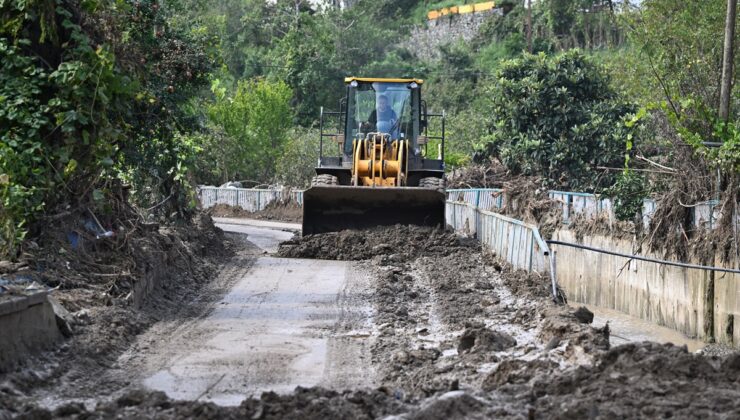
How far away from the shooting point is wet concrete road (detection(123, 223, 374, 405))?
34.3 ft

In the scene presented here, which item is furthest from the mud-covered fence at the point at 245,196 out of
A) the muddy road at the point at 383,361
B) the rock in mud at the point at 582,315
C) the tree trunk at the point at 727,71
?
the rock in mud at the point at 582,315

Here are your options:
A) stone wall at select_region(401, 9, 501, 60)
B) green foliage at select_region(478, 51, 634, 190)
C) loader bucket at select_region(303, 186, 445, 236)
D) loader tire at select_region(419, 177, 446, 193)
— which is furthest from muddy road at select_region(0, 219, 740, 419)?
stone wall at select_region(401, 9, 501, 60)

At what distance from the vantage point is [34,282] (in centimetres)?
1273

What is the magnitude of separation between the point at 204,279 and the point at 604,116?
71.9 ft

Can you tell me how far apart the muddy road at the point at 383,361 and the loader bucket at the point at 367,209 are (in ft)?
11.8

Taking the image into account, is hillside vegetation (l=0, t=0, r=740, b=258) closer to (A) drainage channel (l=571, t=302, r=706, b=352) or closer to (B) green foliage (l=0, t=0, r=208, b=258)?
(B) green foliage (l=0, t=0, r=208, b=258)

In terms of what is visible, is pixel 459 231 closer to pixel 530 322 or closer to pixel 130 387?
pixel 530 322

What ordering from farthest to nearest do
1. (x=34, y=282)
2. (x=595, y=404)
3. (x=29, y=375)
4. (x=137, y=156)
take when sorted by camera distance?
(x=137, y=156) < (x=34, y=282) < (x=29, y=375) < (x=595, y=404)

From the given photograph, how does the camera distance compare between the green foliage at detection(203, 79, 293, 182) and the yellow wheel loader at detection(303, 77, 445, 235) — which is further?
the green foliage at detection(203, 79, 293, 182)

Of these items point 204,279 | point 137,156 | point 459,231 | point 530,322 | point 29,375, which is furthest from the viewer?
point 459,231

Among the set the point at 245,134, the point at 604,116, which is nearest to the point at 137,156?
the point at 604,116

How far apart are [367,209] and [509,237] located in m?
4.16

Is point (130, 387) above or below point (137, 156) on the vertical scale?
below

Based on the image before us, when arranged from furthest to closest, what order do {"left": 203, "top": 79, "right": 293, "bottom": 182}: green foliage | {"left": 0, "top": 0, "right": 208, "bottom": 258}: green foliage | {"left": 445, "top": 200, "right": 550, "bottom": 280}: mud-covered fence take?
{"left": 203, "top": 79, "right": 293, "bottom": 182}: green foliage
{"left": 445, "top": 200, "right": 550, "bottom": 280}: mud-covered fence
{"left": 0, "top": 0, "right": 208, "bottom": 258}: green foliage
